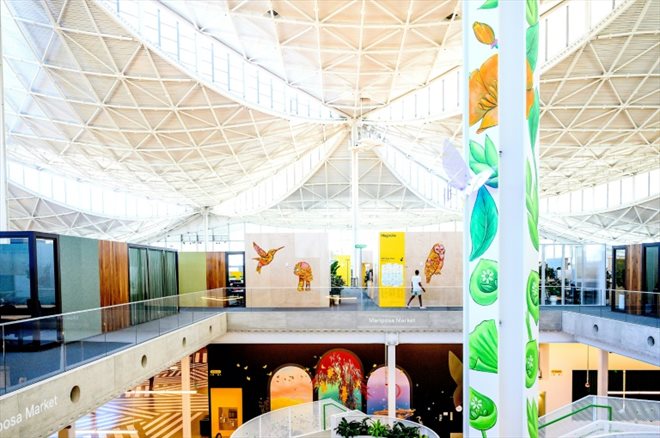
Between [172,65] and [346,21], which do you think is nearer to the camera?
[346,21]

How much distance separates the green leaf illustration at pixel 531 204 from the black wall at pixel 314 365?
15459 millimetres

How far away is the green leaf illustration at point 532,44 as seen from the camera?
617cm

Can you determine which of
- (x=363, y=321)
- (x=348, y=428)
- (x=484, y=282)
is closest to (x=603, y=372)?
(x=363, y=321)

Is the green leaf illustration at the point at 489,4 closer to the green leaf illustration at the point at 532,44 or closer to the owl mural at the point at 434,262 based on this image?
the green leaf illustration at the point at 532,44

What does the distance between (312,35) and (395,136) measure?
1609 cm

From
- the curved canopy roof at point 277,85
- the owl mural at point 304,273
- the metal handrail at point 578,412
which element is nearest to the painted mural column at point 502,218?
the metal handrail at point 578,412

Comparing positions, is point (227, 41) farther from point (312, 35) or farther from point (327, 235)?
point (327, 235)

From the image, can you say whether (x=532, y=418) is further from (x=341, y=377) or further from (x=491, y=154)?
(x=341, y=377)

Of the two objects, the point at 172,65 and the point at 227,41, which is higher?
the point at 227,41

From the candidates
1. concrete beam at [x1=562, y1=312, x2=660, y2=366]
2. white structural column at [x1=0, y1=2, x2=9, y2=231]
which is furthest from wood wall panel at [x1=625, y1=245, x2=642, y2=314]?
white structural column at [x1=0, y1=2, x2=9, y2=231]

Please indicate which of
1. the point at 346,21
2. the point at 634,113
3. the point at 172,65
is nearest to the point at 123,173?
the point at 172,65

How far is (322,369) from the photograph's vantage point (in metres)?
20.8

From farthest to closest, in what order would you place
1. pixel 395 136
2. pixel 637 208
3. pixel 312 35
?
pixel 637 208 < pixel 395 136 < pixel 312 35

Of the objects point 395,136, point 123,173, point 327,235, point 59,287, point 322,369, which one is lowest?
point 322,369
